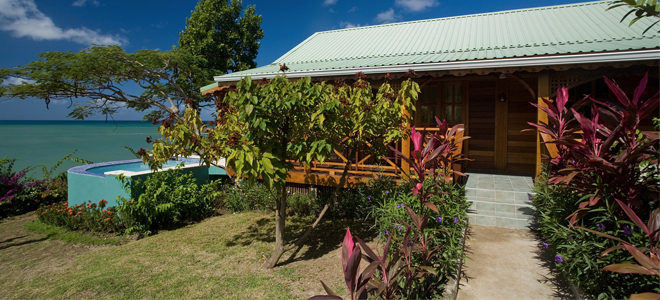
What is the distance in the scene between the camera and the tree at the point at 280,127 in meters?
3.62

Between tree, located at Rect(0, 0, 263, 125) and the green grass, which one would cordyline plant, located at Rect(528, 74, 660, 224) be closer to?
the green grass

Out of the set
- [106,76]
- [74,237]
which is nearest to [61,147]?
[106,76]

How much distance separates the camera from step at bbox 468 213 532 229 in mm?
5191

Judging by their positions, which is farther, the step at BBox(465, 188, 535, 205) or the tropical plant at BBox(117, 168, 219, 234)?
the tropical plant at BBox(117, 168, 219, 234)

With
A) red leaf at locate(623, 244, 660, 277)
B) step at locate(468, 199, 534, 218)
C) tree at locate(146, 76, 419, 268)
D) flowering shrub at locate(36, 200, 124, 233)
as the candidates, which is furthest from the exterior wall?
flowering shrub at locate(36, 200, 124, 233)

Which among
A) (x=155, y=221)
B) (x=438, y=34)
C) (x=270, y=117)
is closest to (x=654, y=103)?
(x=270, y=117)

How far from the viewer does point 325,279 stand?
400 centimetres

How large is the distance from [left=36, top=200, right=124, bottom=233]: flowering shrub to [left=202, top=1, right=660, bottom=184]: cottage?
3.77 m

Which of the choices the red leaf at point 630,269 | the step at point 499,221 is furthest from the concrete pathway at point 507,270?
the red leaf at point 630,269

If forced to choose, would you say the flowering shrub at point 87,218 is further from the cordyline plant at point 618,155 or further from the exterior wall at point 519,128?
the exterior wall at point 519,128

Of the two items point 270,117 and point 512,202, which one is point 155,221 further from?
point 512,202

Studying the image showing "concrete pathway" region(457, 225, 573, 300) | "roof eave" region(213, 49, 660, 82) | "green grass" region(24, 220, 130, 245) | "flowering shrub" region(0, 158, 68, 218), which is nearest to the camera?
"concrete pathway" region(457, 225, 573, 300)

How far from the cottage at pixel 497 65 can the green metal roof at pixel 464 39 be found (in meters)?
0.03

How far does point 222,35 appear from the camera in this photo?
1972cm
